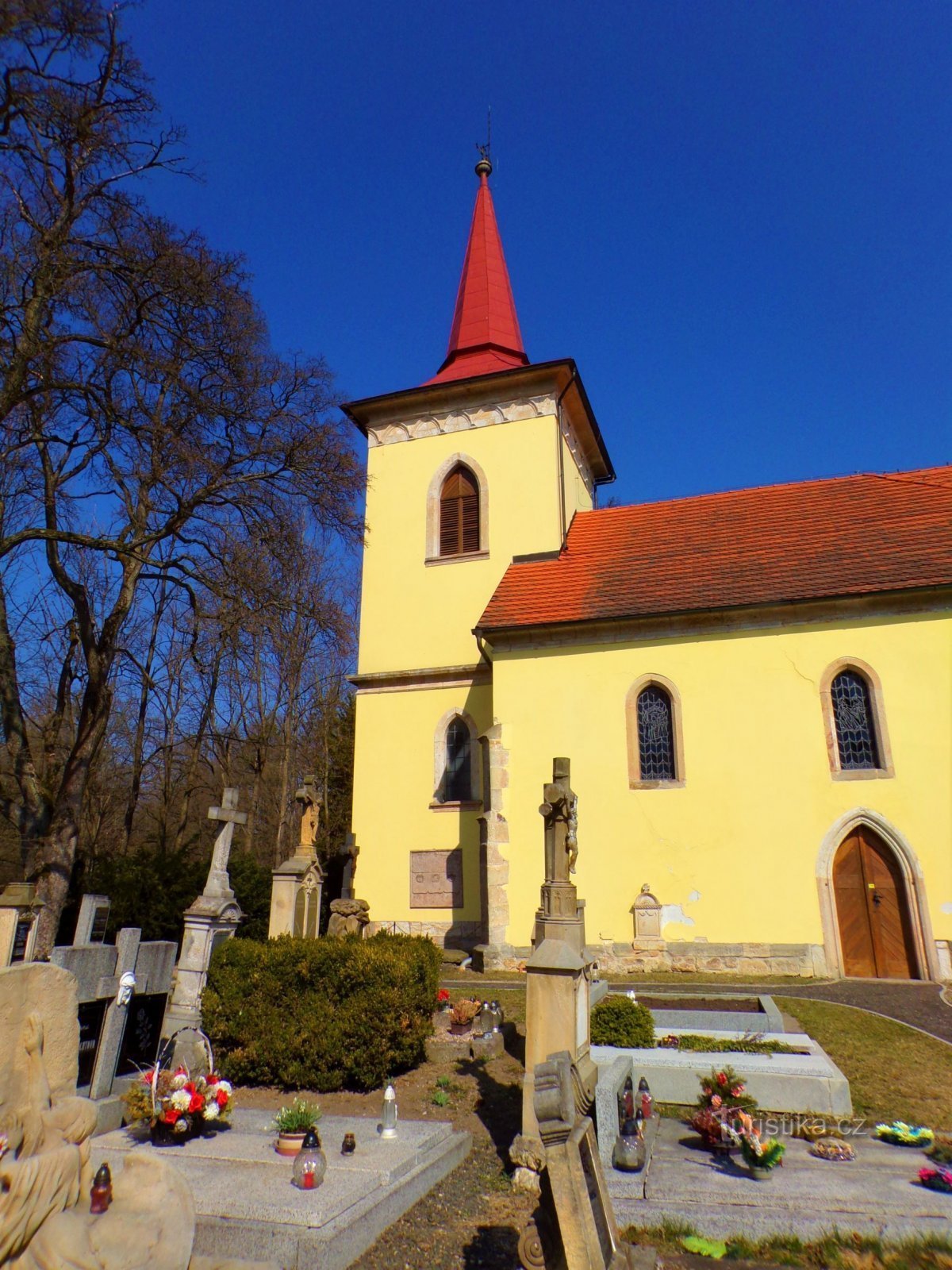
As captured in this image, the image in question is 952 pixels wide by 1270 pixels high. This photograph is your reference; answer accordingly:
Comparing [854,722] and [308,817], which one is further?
[854,722]

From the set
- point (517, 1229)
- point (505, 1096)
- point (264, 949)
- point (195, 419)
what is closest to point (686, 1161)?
point (517, 1229)

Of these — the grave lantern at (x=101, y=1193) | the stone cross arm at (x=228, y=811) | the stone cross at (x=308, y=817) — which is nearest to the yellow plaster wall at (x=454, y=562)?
the stone cross at (x=308, y=817)

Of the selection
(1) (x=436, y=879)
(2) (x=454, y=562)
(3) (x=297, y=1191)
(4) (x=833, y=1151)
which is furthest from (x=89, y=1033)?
(2) (x=454, y=562)

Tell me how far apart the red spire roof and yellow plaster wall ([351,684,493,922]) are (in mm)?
7999

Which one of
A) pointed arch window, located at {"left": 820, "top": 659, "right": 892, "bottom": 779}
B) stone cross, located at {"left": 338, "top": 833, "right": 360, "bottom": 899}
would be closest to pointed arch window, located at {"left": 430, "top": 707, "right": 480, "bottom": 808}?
stone cross, located at {"left": 338, "top": 833, "right": 360, "bottom": 899}

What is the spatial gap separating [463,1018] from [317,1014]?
198 cm

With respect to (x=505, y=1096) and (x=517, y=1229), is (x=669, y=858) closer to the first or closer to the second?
(x=505, y=1096)

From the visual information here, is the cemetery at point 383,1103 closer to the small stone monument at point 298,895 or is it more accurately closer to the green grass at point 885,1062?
the green grass at point 885,1062

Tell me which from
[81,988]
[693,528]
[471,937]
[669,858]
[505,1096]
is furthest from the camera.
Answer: [693,528]

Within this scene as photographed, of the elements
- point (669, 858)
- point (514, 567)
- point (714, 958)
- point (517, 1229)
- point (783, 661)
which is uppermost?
point (514, 567)

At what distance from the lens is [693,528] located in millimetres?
16656

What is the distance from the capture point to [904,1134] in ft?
18.4

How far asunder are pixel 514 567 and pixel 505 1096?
1127cm

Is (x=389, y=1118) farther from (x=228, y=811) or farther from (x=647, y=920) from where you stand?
(x=647, y=920)
